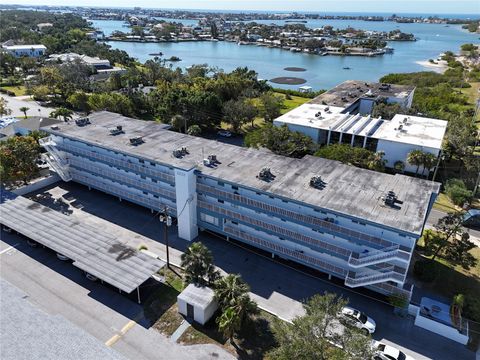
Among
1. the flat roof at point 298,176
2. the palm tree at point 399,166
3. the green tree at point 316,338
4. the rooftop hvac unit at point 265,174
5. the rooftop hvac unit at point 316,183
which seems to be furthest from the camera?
the palm tree at point 399,166

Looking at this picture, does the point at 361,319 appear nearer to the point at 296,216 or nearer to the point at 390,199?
the point at 296,216

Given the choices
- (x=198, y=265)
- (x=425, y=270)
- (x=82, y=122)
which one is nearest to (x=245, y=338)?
(x=198, y=265)

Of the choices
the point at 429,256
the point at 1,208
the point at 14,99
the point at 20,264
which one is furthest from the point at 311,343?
the point at 14,99

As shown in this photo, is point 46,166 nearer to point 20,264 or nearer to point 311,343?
point 20,264

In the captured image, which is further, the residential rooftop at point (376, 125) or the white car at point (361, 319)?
the residential rooftop at point (376, 125)

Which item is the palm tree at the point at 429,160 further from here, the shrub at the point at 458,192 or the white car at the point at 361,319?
the white car at the point at 361,319

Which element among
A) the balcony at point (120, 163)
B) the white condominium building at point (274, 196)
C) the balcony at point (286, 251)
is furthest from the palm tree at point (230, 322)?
the balcony at point (120, 163)
